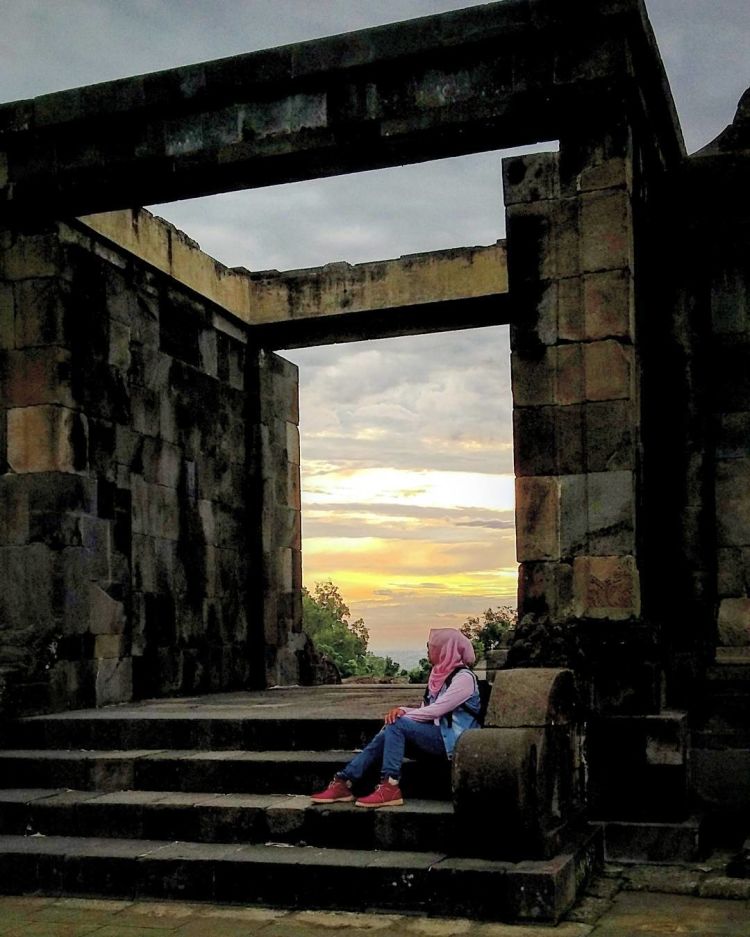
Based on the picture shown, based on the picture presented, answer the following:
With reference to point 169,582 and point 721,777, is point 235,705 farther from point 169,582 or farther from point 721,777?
point 721,777

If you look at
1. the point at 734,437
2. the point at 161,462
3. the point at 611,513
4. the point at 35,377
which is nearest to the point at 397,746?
the point at 611,513

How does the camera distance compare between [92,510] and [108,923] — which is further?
[92,510]

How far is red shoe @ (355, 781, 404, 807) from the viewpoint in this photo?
22.3ft

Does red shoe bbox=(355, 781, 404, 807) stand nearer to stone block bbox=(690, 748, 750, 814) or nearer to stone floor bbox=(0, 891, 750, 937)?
stone floor bbox=(0, 891, 750, 937)

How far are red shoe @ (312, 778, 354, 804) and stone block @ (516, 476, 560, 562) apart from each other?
2.03m

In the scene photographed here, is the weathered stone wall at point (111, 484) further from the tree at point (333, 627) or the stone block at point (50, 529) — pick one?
the tree at point (333, 627)

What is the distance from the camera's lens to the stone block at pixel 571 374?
811cm

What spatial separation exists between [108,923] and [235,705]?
11.8 ft

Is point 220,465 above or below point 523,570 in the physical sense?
above

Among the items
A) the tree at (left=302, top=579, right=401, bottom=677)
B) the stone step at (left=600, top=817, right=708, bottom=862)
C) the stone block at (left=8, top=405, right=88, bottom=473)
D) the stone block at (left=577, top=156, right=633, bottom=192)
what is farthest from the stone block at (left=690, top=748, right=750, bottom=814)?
the tree at (left=302, top=579, right=401, bottom=677)

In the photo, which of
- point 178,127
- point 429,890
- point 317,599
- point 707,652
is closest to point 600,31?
point 178,127

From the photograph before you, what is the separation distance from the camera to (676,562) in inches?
358

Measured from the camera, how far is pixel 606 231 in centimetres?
814

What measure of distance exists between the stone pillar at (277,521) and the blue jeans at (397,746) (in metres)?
6.23
